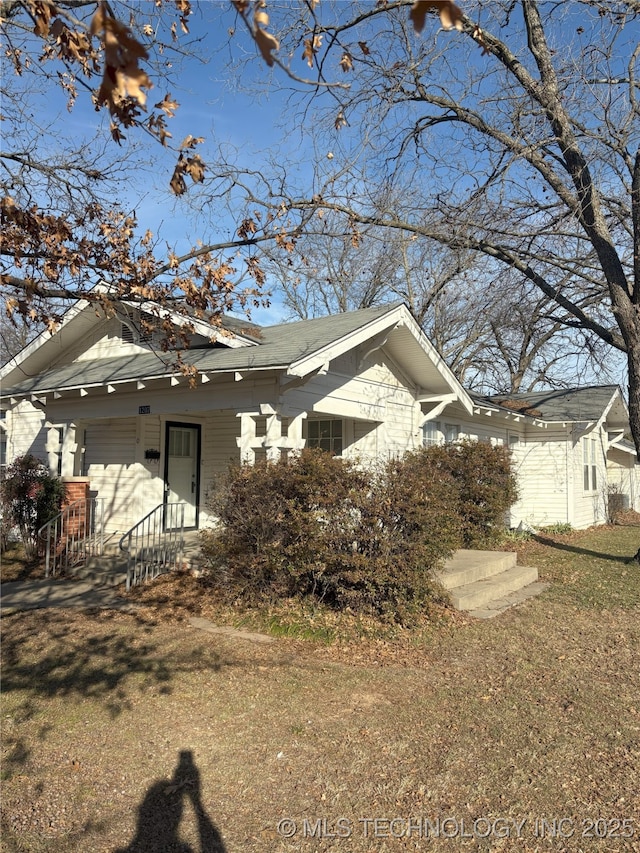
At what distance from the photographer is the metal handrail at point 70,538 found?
10945mm

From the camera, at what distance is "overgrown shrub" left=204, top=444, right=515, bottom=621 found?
7.27 m

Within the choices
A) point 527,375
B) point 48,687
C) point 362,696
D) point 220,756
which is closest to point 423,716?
point 362,696

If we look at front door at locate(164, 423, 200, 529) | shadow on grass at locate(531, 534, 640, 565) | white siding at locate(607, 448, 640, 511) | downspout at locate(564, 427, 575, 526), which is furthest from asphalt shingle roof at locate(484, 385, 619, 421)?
front door at locate(164, 423, 200, 529)

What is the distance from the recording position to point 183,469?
13281 mm

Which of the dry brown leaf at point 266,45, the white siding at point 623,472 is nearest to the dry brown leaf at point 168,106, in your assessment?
the dry brown leaf at point 266,45

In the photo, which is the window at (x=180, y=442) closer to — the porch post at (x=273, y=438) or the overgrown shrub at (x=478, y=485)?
the porch post at (x=273, y=438)

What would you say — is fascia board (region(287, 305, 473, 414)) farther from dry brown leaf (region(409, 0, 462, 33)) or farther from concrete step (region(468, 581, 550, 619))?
dry brown leaf (region(409, 0, 462, 33))

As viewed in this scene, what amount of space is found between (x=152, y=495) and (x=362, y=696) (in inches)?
323

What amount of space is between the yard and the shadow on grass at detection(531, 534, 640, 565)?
5.53 metres

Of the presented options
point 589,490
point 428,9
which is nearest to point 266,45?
point 428,9

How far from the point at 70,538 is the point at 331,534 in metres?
6.51

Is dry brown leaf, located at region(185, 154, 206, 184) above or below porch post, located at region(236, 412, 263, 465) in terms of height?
above

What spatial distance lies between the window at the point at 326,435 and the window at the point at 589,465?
33.8ft

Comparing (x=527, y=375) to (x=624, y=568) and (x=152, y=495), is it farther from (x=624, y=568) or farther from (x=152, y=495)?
(x=152, y=495)
